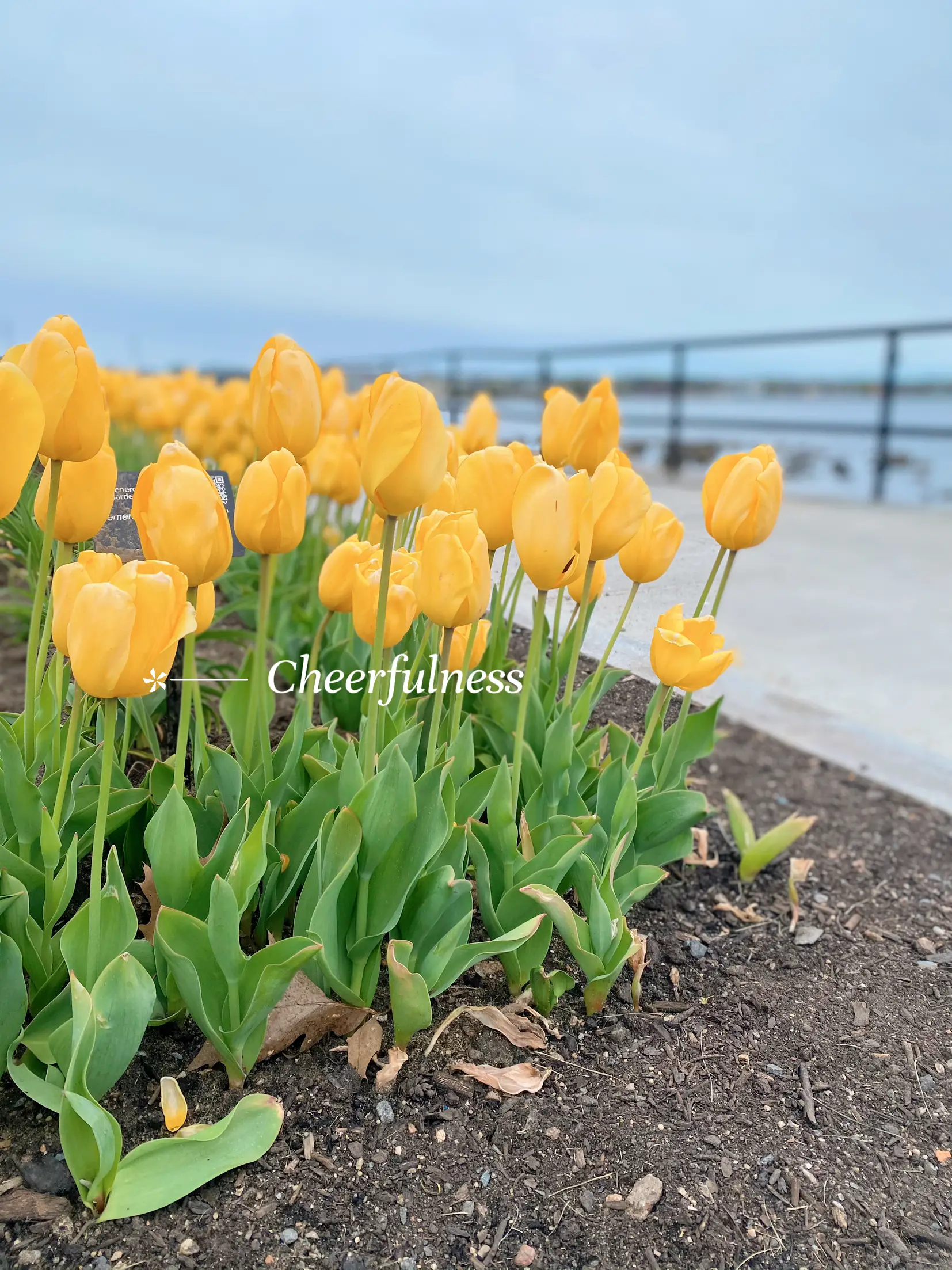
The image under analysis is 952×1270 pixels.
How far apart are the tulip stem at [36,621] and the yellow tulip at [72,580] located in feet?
0.60

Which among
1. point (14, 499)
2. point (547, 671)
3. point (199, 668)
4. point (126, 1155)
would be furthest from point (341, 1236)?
point (199, 668)

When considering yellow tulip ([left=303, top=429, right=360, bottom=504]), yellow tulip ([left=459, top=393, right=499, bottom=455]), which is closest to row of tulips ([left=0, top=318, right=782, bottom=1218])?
yellow tulip ([left=459, top=393, right=499, bottom=455])

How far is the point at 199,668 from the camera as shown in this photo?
2.14 m

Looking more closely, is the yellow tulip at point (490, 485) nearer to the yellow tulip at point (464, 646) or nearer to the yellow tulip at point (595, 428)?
the yellow tulip at point (464, 646)

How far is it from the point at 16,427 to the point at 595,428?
0.91 metres

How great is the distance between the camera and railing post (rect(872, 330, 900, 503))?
313 inches

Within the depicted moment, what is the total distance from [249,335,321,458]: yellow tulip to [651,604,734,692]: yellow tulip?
0.52 meters

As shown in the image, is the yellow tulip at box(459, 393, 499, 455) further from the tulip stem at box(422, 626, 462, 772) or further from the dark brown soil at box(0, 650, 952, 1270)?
the dark brown soil at box(0, 650, 952, 1270)

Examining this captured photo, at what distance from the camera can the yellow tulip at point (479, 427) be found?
77.9 inches

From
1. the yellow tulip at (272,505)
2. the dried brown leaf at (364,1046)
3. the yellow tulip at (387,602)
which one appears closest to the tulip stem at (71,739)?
the yellow tulip at (272,505)

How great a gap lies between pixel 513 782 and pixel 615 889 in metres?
0.23

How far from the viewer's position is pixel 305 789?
1455 millimetres

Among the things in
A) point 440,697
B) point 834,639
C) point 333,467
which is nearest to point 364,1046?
point 440,697

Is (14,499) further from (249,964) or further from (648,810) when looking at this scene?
(648,810)
